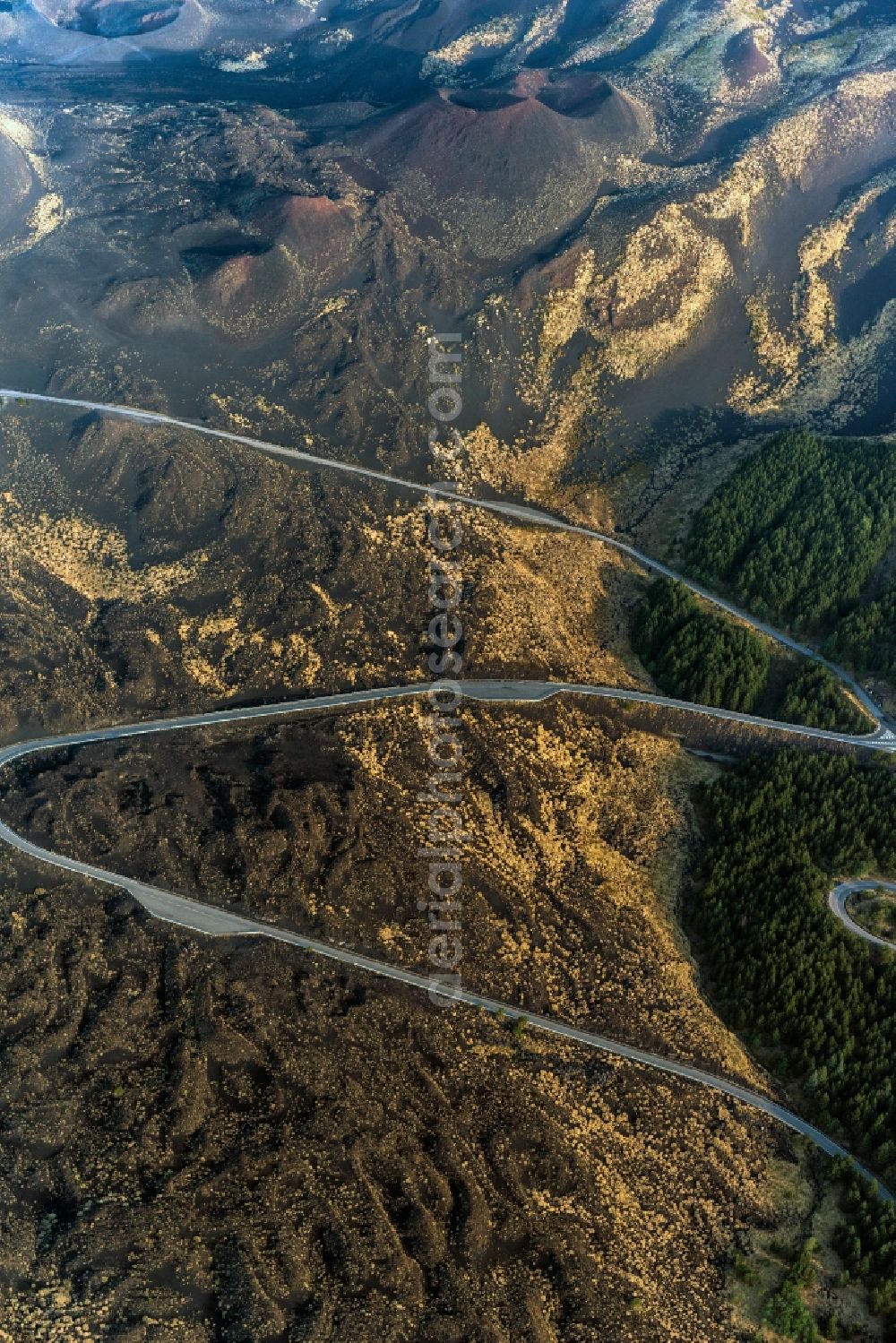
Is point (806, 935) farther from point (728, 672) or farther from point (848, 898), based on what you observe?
point (728, 672)

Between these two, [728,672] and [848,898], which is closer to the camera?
[848,898]

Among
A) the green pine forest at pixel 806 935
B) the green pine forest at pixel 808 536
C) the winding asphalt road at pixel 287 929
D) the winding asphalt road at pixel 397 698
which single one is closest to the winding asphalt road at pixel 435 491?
the winding asphalt road at pixel 397 698

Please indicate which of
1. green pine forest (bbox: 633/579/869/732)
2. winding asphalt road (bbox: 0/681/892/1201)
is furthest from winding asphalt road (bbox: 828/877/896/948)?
green pine forest (bbox: 633/579/869/732)

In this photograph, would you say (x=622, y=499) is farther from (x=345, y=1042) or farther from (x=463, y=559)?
(x=345, y=1042)

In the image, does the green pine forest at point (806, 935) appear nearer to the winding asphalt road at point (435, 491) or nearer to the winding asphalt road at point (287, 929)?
the winding asphalt road at point (287, 929)

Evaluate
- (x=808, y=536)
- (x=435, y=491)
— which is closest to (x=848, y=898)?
(x=808, y=536)
